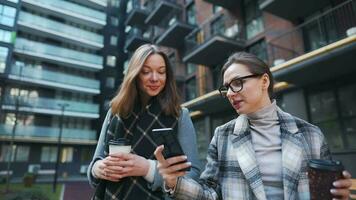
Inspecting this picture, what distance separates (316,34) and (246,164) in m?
7.05

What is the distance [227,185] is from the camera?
4.05ft

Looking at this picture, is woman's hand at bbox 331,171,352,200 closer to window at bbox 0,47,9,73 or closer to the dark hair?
the dark hair

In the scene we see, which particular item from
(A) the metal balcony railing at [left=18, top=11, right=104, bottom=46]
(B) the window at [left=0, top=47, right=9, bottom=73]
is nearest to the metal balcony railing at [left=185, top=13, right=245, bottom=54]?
(A) the metal balcony railing at [left=18, top=11, right=104, bottom=46]

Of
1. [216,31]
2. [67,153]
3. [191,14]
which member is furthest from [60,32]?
[67,153]

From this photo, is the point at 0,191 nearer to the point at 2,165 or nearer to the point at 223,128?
the point at 2,165

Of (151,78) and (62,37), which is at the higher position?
(62,37)

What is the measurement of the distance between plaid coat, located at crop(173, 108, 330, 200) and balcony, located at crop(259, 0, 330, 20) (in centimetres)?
671

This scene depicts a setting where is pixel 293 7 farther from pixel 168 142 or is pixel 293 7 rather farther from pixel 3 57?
pixel 168 142

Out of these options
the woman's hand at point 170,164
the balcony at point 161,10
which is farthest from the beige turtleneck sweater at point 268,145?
the balcony at point 161,10

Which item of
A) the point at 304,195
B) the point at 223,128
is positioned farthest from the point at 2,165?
the point at 304,195

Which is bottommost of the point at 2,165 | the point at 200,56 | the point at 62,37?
the point at 2,165

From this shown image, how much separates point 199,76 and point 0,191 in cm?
1024

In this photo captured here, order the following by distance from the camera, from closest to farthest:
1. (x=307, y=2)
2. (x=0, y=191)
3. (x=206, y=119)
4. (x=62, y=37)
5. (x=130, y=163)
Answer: (x=130, y=163) → (x=0, y=191) → (x=62, y=37) → (x=307, y=2) → (x=206, y=119)

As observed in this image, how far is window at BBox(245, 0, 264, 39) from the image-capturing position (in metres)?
9.18
